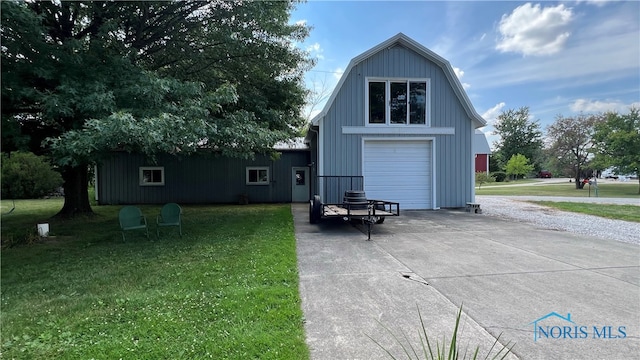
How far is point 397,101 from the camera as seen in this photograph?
37.2ft

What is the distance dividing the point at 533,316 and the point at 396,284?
1.50m

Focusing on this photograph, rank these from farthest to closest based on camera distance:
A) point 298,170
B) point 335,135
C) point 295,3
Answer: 1. point 298,170
2. point 335,135
3. point 295,3

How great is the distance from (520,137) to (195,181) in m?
50.2

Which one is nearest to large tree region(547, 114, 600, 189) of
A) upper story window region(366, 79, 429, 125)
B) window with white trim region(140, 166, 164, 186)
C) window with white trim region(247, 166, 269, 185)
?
upper story window region(366, 79, 429, 125)

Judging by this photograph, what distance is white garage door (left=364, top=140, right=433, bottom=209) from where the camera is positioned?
11.3m

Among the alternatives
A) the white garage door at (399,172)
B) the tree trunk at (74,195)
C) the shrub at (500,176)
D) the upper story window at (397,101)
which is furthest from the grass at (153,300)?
the shrub at (500,176)

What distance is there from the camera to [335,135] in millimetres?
10914

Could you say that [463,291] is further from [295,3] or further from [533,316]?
[295,3]

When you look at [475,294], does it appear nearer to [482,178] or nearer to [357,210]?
[357,210]

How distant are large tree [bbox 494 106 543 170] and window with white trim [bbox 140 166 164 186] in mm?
48246

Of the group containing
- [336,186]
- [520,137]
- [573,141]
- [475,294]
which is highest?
[520,137]

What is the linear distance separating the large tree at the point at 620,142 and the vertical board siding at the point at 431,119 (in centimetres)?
2081

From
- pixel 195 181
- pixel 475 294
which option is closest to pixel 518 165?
pixel 195 181

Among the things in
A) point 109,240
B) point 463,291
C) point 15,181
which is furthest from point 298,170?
point 15,181
